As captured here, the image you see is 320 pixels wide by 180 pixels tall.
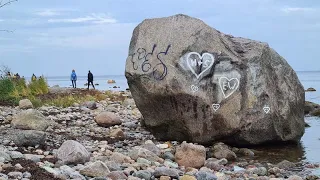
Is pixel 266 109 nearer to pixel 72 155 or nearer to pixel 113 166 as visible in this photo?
pixel 113 166

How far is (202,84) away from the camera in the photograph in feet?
37.8

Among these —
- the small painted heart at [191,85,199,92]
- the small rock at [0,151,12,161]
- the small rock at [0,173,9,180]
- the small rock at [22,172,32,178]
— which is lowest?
the small rock at [22,172,32,178]

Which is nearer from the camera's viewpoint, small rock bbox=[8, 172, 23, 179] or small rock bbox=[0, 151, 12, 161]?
small rock bbox=[8, 172, 23, 179]

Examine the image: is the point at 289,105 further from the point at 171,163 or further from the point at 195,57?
the point at 171,163

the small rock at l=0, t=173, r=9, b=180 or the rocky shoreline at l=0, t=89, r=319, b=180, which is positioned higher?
the small rock at l=0, t=173, r=9, b=180

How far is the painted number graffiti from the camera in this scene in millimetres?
11430

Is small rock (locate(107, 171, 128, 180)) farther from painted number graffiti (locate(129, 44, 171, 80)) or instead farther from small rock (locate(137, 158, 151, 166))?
painted number graffiti (locate(129, 44, 171, 80))

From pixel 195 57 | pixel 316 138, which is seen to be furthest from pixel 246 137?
pixel 316 138

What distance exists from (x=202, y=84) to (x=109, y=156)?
10.5 ft

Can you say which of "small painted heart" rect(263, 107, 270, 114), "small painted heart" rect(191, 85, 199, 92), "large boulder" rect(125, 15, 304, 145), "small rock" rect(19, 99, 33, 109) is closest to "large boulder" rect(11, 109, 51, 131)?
"large boulder" rect(125, 15, 304, 145)

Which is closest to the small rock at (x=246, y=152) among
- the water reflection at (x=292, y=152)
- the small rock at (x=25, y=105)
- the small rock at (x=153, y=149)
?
the water reflection at (x=292, y=152)

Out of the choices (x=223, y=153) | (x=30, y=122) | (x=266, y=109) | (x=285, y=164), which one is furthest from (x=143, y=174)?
(x=266, y=109)

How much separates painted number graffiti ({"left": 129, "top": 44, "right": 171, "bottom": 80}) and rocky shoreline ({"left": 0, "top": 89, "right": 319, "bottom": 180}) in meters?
1.72

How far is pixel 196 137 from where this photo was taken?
468 inches
